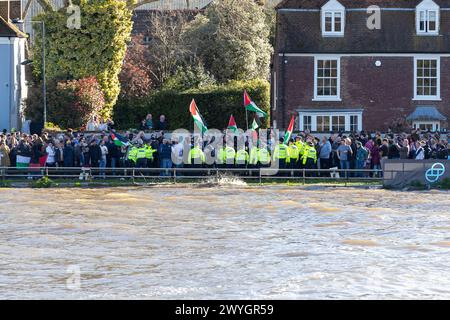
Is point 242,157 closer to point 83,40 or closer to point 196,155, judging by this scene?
point 196,155

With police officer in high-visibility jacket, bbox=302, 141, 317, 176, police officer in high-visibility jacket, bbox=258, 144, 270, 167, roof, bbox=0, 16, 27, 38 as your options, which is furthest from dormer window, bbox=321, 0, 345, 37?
roof, bbox=0, 16, 27, 38

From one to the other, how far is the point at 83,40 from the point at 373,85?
1425 centimetres

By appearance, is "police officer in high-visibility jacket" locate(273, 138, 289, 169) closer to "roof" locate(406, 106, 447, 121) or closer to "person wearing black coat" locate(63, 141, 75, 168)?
"person wearing black coat" locate(63, 141, 75, 168)

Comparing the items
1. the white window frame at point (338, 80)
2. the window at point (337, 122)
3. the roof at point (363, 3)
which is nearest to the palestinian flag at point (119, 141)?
the white window frame at point (338, 80)

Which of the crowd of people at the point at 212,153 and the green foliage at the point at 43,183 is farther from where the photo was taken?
the crowd of people at the point at 212,153

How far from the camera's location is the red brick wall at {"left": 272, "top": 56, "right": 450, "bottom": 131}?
56750mm

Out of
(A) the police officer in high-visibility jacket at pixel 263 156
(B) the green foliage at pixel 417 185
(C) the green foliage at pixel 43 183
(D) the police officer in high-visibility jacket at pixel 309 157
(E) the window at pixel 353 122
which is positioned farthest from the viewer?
(E) the window at pixel 353 122

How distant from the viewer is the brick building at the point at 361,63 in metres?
56.7

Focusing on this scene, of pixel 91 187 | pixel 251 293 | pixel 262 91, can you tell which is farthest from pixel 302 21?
pixel 251 293

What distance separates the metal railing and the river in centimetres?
76

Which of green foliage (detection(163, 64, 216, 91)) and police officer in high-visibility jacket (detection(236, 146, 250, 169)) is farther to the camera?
green foliage (detection(163, 64, 216, 91))

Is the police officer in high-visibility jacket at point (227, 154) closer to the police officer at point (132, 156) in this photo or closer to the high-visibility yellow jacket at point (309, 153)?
the high-visibility yellow jacket at point (309, 153)

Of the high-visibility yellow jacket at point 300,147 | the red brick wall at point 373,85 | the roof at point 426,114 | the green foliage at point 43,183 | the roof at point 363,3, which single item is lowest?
the green foliage at point 43,183

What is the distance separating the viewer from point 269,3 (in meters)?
80.1
